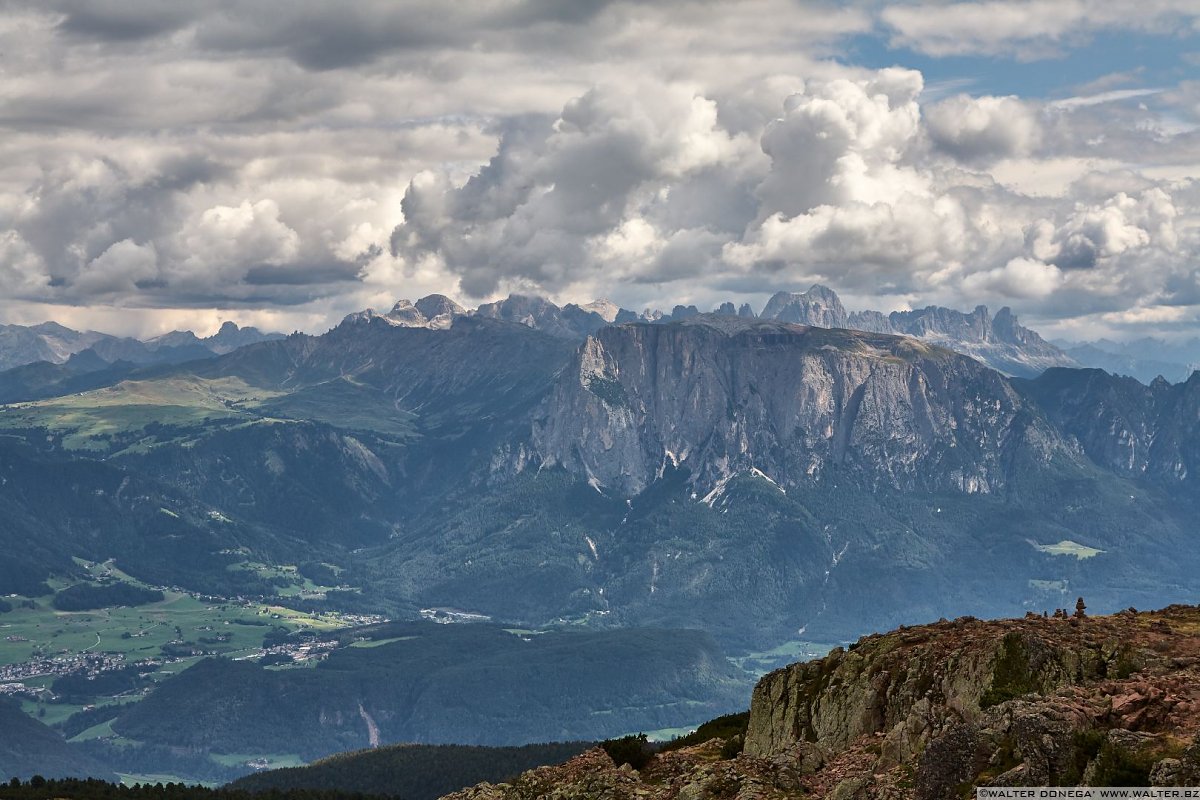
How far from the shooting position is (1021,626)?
385 feet

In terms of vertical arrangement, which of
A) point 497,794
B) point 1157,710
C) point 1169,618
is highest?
point 1169,618

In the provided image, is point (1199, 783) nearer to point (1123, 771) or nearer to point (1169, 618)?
point (1123, 771)

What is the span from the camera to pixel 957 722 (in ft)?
286

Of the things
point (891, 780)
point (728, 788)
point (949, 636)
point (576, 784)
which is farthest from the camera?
point (949, 636)

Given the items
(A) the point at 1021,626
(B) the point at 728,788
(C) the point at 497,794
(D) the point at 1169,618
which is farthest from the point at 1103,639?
(C) the point at 497,794

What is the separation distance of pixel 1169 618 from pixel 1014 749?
171ft

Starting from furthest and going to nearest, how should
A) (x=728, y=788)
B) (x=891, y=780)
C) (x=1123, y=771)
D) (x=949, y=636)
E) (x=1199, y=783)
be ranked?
1. (x=949, y=636)
2. (x=728, y=788)
3. (x=891, y=780)
4. (x=1123, y=771)
5. (x=1199, y=783)

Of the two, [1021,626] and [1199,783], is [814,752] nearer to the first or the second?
[1021,626]

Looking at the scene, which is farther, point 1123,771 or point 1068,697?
point 1068,697

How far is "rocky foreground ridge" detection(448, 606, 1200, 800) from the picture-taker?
77438 millimetres

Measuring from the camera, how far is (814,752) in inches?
4203

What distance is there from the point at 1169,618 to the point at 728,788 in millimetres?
47853

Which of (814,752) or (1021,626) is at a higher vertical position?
(1021,626)

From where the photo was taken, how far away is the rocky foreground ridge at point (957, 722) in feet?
254
